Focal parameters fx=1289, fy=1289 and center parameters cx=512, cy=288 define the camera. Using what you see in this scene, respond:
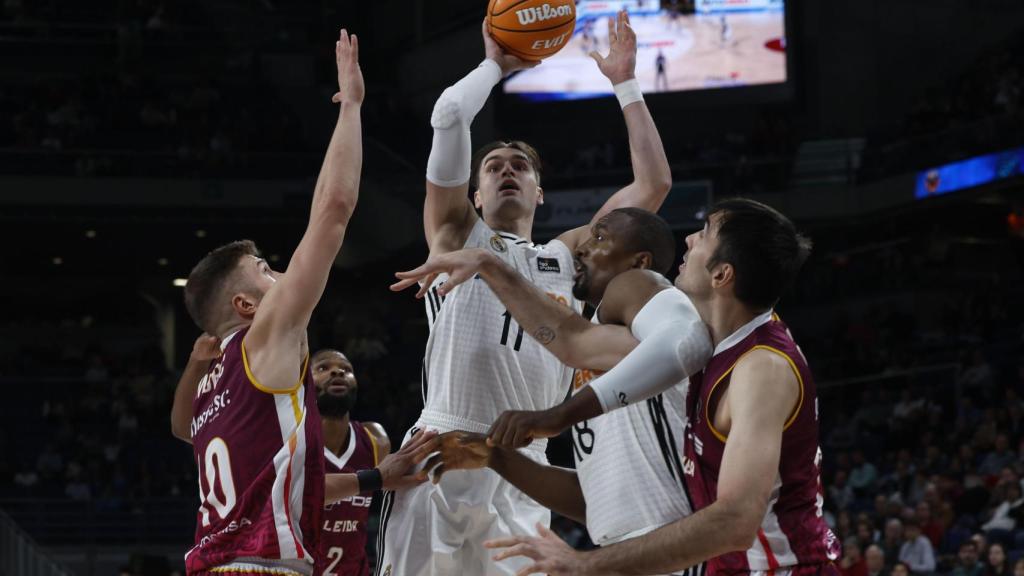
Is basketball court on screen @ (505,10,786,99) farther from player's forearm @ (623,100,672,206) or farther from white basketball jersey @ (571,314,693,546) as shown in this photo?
white basketball jersey @ (571,314,693,546)

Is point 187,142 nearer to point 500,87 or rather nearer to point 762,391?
point 500,87

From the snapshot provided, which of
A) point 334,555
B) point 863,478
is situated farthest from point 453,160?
point 863,478

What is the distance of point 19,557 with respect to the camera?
50.8 feet

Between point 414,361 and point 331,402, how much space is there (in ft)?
54.3

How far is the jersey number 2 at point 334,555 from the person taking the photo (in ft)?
24.0

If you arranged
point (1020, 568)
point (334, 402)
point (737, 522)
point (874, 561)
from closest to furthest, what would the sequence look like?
point (737, 522) → point (334, 402) → point (1020, 568) → point (874, 561)

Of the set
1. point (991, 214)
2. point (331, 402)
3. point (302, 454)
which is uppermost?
point (302, 454)

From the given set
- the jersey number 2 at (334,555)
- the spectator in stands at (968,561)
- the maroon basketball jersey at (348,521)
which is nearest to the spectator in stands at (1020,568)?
the spectator in stands at (968,561)

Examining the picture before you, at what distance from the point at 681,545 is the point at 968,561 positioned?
9.52m

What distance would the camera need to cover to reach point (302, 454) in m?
4.32

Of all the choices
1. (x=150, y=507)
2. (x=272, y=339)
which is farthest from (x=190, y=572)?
(x=150, y=507)

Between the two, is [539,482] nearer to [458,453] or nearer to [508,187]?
[458,453]

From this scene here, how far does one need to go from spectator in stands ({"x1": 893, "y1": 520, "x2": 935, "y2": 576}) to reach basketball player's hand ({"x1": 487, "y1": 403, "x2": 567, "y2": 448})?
32.3 feet

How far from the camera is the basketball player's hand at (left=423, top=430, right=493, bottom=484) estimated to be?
4.67 m
